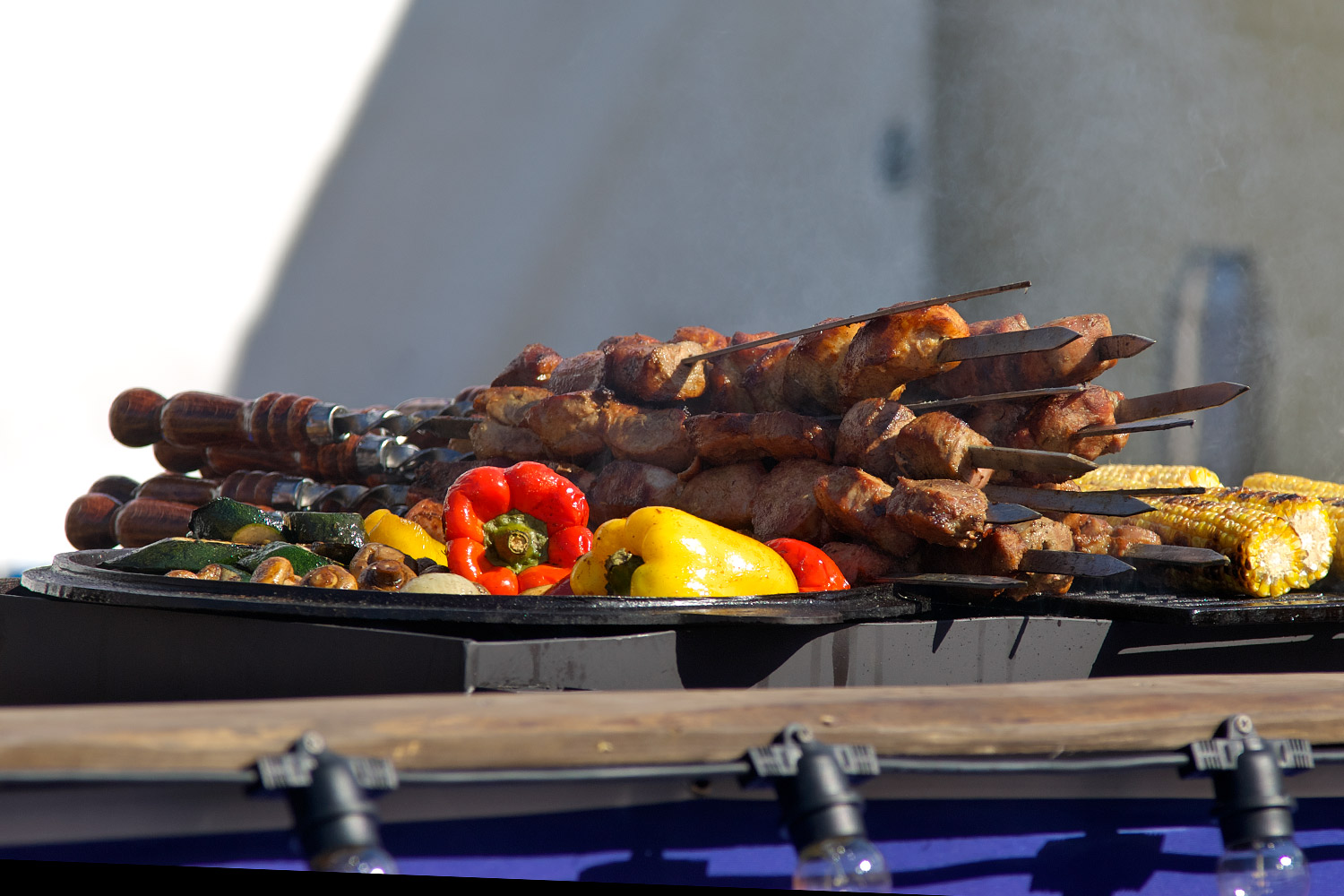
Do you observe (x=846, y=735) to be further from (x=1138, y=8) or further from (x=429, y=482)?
(x=1138, y=8)

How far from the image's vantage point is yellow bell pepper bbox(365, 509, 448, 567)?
2.92 m

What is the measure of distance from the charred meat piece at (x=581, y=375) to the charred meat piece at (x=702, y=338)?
0.28 m

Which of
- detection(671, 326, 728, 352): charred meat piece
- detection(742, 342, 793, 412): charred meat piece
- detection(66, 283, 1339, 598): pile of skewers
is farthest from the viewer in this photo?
detection(671, 326, 728, 352): charred meat piece

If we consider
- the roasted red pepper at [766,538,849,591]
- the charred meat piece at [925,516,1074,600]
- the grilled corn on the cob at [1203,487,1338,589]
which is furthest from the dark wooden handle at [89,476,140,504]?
the grilled corn on the cob at [1203,487,1338,589]

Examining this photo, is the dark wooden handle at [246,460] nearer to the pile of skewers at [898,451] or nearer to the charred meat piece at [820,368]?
the pile of skewers at [898,451]

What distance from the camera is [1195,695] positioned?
5.13 ft

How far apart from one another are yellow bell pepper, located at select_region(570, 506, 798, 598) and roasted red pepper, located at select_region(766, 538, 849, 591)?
0.03 m

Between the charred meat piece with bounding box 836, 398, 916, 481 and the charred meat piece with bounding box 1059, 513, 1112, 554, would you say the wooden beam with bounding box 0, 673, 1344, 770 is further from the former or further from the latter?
the charred meat piece with bounding box 836, 398, 916, 481

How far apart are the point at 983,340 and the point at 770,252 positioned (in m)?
6.85

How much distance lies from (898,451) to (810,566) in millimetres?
403

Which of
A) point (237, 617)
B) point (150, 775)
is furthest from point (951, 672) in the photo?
point (150, 775)

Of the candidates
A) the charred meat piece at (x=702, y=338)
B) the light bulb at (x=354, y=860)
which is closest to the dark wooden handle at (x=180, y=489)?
the charred meat piece at (x=702, y=338)

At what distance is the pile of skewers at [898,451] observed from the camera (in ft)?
8.29

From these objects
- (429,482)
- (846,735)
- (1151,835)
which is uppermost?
(429,482)
